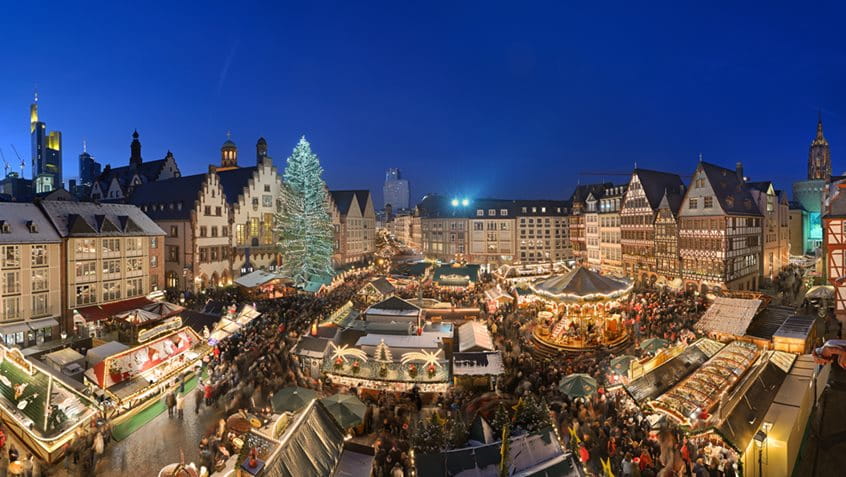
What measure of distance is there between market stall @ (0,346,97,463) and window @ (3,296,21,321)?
14.5m

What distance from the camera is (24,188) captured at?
78.4 m

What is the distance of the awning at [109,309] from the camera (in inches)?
1058

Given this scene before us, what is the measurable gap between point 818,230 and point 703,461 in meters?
77.5

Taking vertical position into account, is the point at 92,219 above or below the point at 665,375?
above

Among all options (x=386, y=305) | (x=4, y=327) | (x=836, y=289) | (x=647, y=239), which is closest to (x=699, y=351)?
(x=836, y=289)

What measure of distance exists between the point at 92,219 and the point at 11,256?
220 inches

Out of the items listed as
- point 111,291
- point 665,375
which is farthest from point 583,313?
point 111,291

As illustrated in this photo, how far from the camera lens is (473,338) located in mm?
19906

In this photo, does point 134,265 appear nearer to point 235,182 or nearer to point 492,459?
point 235,182

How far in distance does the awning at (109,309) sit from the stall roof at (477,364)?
2343 cm

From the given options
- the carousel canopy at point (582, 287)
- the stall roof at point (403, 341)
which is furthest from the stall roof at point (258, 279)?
the carousel canopy at point (582, 287)

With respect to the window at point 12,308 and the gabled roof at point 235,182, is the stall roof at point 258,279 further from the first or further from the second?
the window at point 12,308

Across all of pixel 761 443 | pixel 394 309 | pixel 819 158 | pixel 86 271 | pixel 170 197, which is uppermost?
pixel 819 158

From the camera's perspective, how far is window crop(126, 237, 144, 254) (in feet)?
101
